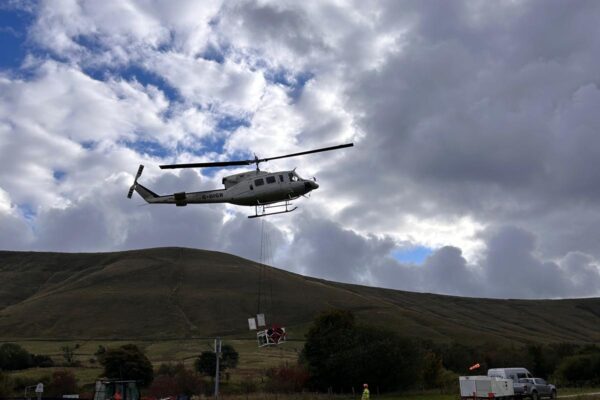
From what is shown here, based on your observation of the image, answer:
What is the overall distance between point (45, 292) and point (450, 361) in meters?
145

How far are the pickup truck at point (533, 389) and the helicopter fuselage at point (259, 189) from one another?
1999cm

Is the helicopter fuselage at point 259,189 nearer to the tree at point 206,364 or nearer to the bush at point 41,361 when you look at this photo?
the tree at point 206,364

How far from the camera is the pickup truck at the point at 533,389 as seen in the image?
43194 mm

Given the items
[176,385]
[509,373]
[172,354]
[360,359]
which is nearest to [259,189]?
[509,373]

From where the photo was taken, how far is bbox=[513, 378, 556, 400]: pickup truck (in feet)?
142

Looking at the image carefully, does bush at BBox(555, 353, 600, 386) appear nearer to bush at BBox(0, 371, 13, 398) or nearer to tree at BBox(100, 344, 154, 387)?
tree at BBox(100, 344, 154, 387)

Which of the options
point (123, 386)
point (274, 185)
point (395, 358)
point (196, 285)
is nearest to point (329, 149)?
point (274, 185)

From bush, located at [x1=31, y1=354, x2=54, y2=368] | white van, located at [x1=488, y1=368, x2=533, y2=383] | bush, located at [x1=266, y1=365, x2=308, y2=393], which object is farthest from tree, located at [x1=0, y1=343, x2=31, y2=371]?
white van, located at [x1=488, y1=368, x2=533, y2=383]

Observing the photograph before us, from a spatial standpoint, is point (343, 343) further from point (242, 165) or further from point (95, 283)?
point (95, 283)

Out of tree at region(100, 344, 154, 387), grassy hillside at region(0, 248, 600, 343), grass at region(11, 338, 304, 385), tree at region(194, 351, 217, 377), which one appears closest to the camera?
tree at region(100, 344, 154, 387)

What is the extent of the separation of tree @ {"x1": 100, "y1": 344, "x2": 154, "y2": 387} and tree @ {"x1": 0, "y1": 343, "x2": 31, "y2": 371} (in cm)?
2161

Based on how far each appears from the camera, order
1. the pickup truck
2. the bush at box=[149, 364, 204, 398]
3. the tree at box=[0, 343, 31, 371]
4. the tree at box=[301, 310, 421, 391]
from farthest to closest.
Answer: the tree at box=[0, 343, 31, 371]
the bush at box=[149, 364, 204, 398]
the tree at box=[301, 310, 421, 391]
the pickup truck

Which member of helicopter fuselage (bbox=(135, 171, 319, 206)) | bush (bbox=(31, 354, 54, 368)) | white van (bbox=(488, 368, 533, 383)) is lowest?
white van (bbox=(488, 368, 533, 383))

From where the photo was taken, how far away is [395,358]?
2571 inches
